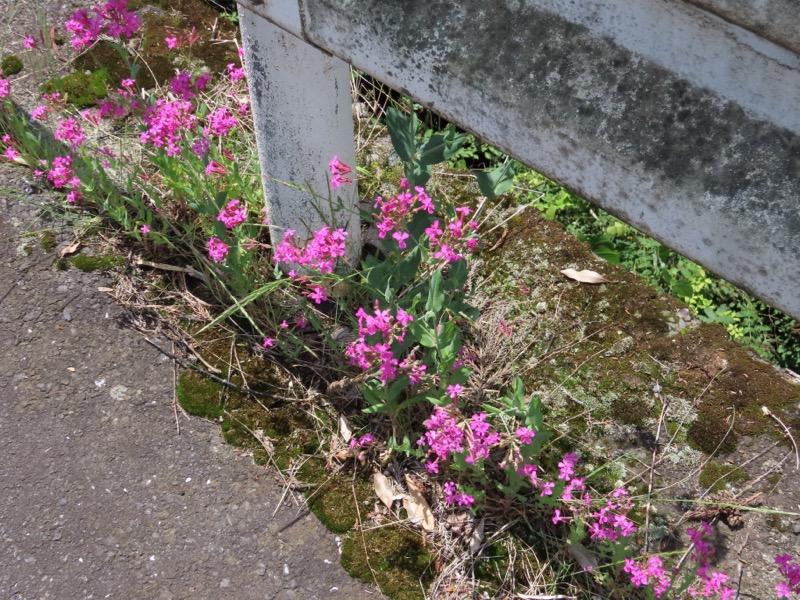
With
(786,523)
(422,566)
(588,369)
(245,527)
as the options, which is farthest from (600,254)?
(245,527)

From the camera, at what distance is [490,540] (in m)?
→ 2.49

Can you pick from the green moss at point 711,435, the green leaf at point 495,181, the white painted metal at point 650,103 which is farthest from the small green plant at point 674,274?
the white painted metal at point 650,103

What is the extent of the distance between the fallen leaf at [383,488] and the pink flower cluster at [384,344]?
0.40 m

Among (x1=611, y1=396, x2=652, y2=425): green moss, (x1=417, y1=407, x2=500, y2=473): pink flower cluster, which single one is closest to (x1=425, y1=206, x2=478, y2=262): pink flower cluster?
(x1=417, y1=407, x2=500, y2=473): pink flower cluster

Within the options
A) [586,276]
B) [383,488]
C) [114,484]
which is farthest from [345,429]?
[586,276]

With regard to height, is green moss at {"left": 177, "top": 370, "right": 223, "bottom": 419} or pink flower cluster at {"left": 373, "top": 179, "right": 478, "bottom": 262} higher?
pink flower cluster at {"left": 373, "top": 179, "right": 478, "bottom": 262}

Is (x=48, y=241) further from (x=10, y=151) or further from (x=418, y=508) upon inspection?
(x=418, y=508)

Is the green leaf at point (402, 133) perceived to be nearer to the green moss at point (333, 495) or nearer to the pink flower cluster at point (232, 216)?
Answer: the pink flower cluster at point (232, 216)

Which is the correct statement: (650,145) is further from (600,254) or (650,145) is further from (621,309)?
(600,254)

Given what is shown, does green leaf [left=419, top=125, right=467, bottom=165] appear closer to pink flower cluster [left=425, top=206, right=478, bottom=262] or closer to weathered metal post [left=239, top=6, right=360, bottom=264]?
pink flower cluster [left=425, top=206, right=478, bottom=262]

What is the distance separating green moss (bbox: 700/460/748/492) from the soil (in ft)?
4.19

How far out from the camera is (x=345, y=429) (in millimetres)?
2719

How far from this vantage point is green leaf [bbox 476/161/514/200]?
7.59ft

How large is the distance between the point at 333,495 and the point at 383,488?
0.59 ft
